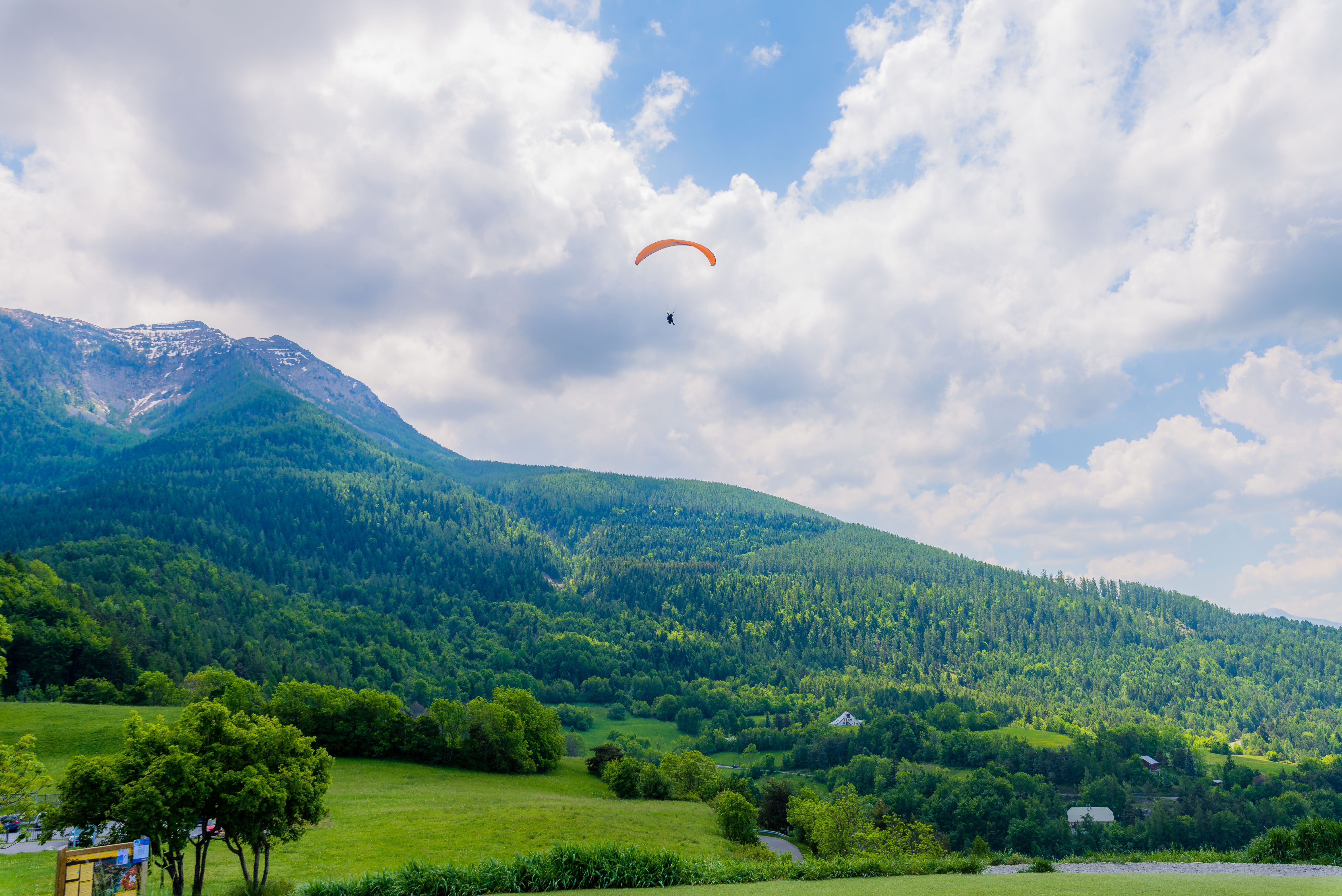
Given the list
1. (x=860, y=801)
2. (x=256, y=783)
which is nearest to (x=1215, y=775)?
(x=860, y=801)

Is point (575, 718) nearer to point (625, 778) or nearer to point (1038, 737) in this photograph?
point (625, 778)

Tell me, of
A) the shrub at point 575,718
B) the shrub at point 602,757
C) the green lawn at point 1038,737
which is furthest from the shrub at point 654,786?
the green lawn at point 1038,737

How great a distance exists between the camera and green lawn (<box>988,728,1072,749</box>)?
16320 cm

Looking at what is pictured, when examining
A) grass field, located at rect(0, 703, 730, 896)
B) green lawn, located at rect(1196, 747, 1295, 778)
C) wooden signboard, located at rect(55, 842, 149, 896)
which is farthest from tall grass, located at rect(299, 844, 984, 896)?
green lawn, located at rect(1196, 747, 1295, 778)

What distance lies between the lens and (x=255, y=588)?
19788 cm

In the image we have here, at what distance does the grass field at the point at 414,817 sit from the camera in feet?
137

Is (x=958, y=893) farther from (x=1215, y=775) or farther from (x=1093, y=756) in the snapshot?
(x=1215, y=775)

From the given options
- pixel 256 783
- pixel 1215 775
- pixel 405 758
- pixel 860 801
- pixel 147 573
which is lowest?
pixel 1215 775

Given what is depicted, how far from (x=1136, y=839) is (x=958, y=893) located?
116 metres

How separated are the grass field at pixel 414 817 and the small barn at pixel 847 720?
106495mm

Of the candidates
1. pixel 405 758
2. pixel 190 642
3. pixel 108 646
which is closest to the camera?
pixel 405 758

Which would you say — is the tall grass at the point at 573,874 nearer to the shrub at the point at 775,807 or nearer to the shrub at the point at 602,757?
the shrub at the point at 775,807

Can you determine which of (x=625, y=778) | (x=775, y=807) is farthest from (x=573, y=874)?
(x=625, y=778)

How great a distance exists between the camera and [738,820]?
6600cm
